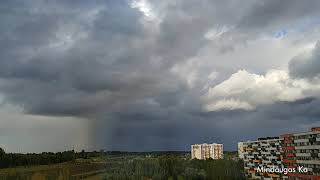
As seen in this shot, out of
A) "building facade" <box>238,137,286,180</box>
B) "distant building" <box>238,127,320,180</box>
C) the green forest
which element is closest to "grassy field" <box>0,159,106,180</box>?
the green forest

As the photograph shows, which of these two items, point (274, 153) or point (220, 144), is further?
point (220, 144)

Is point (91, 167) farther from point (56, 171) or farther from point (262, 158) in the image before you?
point (262, 158)

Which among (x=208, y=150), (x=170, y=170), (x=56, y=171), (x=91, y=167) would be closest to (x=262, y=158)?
(x=170, y=170)

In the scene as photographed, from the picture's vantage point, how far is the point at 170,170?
7694 centimetres

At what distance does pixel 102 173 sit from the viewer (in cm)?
4903

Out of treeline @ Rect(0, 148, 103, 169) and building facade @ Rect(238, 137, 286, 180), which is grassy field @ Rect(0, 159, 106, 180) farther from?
building facade @ Rect(238, 137, 286, 180)

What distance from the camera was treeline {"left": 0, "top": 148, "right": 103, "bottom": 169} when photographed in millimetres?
43666

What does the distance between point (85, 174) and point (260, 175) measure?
183 feet

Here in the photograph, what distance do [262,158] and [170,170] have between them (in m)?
24.6

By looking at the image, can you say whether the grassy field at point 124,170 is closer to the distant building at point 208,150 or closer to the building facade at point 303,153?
the building facade at point 303,153

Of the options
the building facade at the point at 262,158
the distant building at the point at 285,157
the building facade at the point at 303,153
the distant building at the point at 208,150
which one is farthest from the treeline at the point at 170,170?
the distant building at the point at 208,150

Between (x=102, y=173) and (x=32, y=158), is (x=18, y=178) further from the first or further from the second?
(x=102, y=173)

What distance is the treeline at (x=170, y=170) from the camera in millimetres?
59344

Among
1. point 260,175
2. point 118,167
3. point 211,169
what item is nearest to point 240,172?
point 260,175
